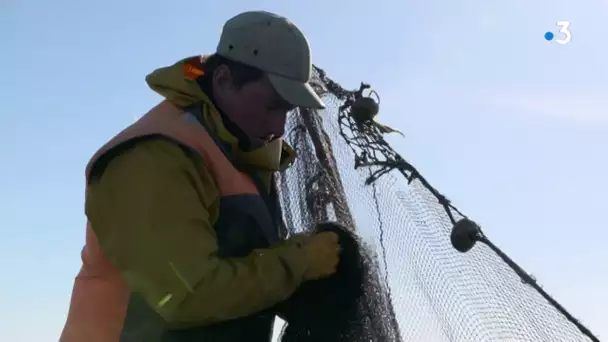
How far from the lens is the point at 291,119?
488 centimetres

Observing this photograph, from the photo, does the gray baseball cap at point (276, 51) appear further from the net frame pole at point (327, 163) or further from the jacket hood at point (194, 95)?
the net frame pole at point (327, 163)

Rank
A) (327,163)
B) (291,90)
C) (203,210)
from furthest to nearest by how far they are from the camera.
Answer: (327,163) < (291,90) < (203,210)

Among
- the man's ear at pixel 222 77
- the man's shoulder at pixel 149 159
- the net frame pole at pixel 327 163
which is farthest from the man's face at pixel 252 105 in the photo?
the net frame pole at pixel 327 163

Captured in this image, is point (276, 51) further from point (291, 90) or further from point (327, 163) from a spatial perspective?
point (327, 163)

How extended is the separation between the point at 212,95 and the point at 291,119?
4.97ft

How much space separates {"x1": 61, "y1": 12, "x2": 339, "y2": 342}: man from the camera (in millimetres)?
2762

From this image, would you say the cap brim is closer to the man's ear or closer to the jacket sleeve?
the man's ear

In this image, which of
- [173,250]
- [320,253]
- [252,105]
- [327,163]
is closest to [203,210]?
[173,250]

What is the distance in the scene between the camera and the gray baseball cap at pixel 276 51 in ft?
10.6

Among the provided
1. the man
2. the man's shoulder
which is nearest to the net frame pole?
the man

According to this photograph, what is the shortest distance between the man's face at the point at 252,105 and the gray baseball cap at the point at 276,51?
2.2 inches

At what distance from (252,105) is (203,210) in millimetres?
571

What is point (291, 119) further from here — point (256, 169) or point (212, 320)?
point (212, 320)

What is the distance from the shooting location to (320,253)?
9.89 feet
